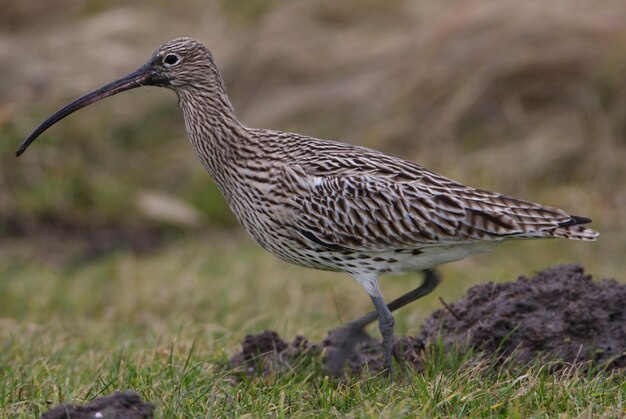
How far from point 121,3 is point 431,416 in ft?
36.9

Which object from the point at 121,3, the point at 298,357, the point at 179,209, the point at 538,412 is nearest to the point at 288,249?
the point at 298,357

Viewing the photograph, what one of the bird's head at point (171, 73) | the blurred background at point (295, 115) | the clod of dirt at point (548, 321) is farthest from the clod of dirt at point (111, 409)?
the blurred background at point (295, 115)

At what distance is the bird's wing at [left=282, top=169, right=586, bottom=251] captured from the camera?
6.32m

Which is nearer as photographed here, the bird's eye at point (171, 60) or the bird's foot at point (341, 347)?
the bird's foot at point (341, 347)

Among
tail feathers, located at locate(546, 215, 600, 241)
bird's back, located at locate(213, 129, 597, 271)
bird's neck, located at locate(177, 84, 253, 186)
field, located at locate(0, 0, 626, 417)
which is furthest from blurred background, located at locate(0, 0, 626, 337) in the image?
tail feathers, located at locate(546, 215, 600, 241)

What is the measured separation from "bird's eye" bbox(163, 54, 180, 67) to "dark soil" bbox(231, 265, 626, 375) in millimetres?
1727

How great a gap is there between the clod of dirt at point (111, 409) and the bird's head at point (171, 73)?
7.50 ft

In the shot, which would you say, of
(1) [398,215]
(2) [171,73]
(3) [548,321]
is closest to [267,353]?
(1) [398,215]

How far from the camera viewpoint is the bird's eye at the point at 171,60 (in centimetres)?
676

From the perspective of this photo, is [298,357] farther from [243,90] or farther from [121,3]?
[121,3]

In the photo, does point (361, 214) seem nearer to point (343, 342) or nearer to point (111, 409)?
point (343, 342)

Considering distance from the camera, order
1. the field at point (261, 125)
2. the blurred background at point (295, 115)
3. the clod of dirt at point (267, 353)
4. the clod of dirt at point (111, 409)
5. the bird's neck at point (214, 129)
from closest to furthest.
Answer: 1. the clod of dirt at point (111, 409)
2. the clod of dirt at point (267, 353)
3. the bird's neck at point (214, 129)
4. the field at point (261, 125)
5. the blurred background at point (295, 115)

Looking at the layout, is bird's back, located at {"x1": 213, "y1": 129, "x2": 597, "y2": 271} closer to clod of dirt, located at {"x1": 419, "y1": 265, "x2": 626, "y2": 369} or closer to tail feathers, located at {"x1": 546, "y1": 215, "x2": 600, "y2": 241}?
tail feathers, located at {"x1": 546, "y1": 215, "x2": 600, "y2": 241}

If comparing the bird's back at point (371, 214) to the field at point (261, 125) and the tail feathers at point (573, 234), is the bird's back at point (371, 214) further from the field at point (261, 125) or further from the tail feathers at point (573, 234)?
the field at point (261, 125)
